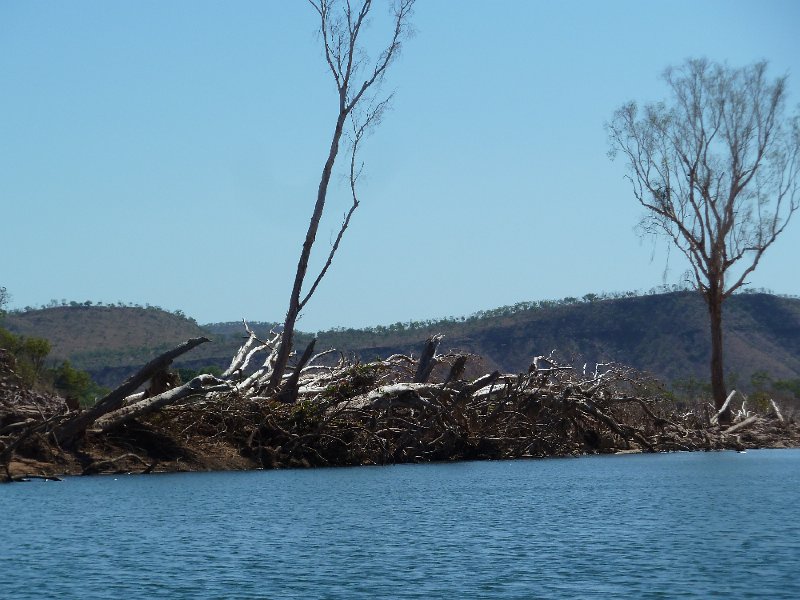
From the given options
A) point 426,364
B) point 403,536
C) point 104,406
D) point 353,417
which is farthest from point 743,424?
point 403,536

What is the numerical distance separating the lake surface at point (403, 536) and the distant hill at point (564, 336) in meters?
76.2

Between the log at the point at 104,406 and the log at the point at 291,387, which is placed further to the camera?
the log at the point at 291,387

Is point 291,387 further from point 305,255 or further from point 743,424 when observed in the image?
point 743,424

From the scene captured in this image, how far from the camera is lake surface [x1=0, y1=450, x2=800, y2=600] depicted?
406 inches

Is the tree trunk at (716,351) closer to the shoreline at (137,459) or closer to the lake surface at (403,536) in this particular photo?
the shoreline at (137,459)

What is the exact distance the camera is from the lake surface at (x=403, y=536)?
1031cm

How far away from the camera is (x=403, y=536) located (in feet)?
44.4

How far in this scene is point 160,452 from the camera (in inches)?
922

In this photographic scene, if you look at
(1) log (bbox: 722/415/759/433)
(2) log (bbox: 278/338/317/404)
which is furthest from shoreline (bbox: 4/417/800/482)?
(1) log (bbox: 722/415/759/433)

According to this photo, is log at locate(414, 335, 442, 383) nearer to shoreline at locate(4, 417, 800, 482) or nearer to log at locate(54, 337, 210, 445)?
shoreline at locate(4, 417, 800, 482)

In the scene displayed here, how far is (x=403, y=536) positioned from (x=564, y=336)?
302ft

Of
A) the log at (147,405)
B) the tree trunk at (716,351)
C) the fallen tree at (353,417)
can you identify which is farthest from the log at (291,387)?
the tree trunk at (716,351)

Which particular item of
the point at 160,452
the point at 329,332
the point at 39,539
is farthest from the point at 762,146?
the point at 329,332

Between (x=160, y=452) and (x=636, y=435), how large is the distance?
12254 mm
